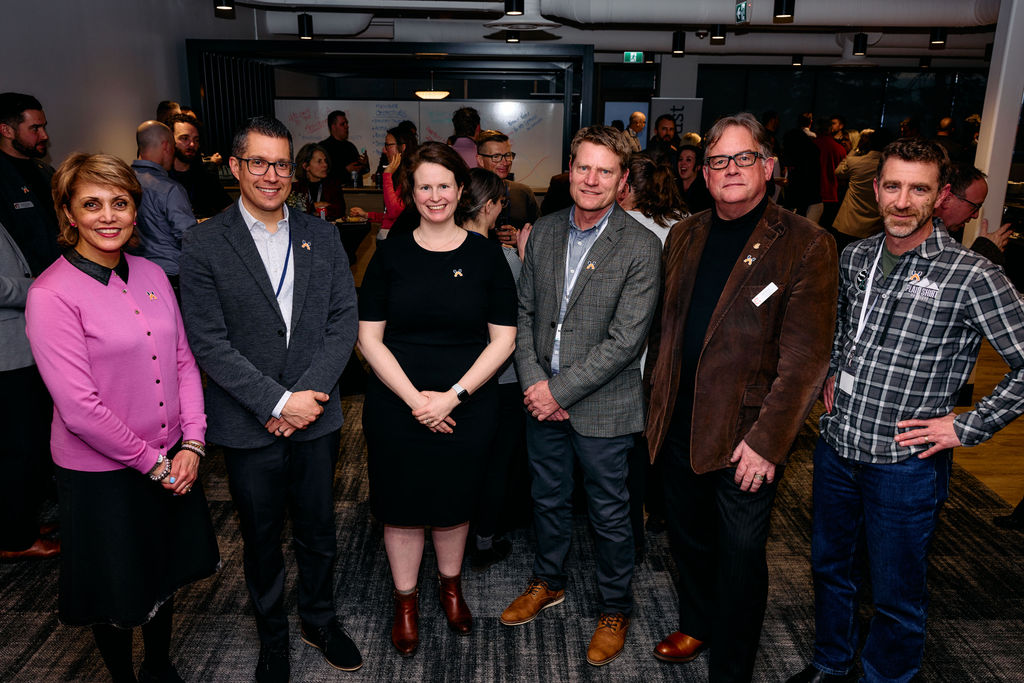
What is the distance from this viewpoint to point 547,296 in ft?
7.70

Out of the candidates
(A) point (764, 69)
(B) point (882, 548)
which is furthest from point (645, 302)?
(A) point (764, 69)

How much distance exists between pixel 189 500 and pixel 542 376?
1.14m

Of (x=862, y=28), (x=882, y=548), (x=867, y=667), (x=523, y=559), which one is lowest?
(x=523, y=559)

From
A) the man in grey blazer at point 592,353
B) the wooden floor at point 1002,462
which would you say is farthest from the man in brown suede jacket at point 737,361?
the wooden floor at point 1002,462

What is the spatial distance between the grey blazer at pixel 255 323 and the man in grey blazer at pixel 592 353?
2.09 ft

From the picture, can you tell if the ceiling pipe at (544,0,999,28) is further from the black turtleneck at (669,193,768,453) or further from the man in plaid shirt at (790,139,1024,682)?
the man in plaid shirt at (790,139,1024,682)

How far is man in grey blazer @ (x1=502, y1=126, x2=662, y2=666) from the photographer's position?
221 cm

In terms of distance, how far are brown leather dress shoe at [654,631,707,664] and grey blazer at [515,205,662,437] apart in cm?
75

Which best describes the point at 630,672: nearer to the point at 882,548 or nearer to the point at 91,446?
the point at 882,548

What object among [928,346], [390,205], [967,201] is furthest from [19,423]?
[967,201]

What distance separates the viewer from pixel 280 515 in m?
2.19

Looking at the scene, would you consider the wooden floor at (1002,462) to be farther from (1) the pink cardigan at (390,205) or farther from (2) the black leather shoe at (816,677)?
(1) the pink cardigan at (390,205)

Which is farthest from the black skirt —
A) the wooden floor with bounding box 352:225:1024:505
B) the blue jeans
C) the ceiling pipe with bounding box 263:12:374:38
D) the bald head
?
the ceiling pipe with bounding box 263:12:374:38

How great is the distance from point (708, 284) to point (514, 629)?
1.42 meters
